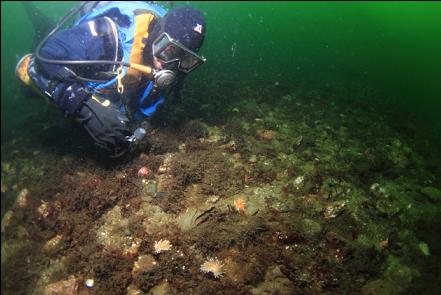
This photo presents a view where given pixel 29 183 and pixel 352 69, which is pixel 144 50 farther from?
pixel 352 69

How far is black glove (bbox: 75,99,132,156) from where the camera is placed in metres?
5.27

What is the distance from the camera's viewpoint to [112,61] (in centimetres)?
491

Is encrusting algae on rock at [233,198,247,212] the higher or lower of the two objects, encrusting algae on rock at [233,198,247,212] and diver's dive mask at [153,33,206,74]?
the lower

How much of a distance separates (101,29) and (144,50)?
2.52 ft

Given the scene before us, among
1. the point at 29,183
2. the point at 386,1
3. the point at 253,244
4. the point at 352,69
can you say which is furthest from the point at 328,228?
the point at 386,1

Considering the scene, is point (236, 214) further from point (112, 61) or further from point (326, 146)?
point (112, 61)

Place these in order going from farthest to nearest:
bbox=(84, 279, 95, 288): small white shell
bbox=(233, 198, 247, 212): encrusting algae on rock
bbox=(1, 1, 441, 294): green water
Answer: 1. bbox=(233, 198, 247, 212): encrusting algae on rock
2. bbox=(84, 279, 95, 288): small white shell
3. bbox=(1, 1, 441, 294): green water

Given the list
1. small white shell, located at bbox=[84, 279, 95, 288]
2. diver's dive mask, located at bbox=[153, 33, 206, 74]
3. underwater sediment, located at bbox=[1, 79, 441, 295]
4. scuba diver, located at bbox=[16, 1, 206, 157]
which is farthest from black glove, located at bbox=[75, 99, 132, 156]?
small white shell, located at bbox=[84, 279, 95, 288]

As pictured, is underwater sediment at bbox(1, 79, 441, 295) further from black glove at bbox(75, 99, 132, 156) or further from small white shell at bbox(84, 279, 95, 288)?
black glove at bbox(75, 99, 132, 156)

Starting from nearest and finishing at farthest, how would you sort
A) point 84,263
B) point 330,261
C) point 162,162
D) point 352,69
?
point 330,261
point 84,263
point 162,162
point 352,69

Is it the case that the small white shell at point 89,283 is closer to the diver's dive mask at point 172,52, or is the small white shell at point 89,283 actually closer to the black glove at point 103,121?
the black glove at point 103,121

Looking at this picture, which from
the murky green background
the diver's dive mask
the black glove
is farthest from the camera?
the murky green background

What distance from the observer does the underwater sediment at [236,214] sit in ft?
12.9

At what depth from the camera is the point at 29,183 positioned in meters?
6.92
